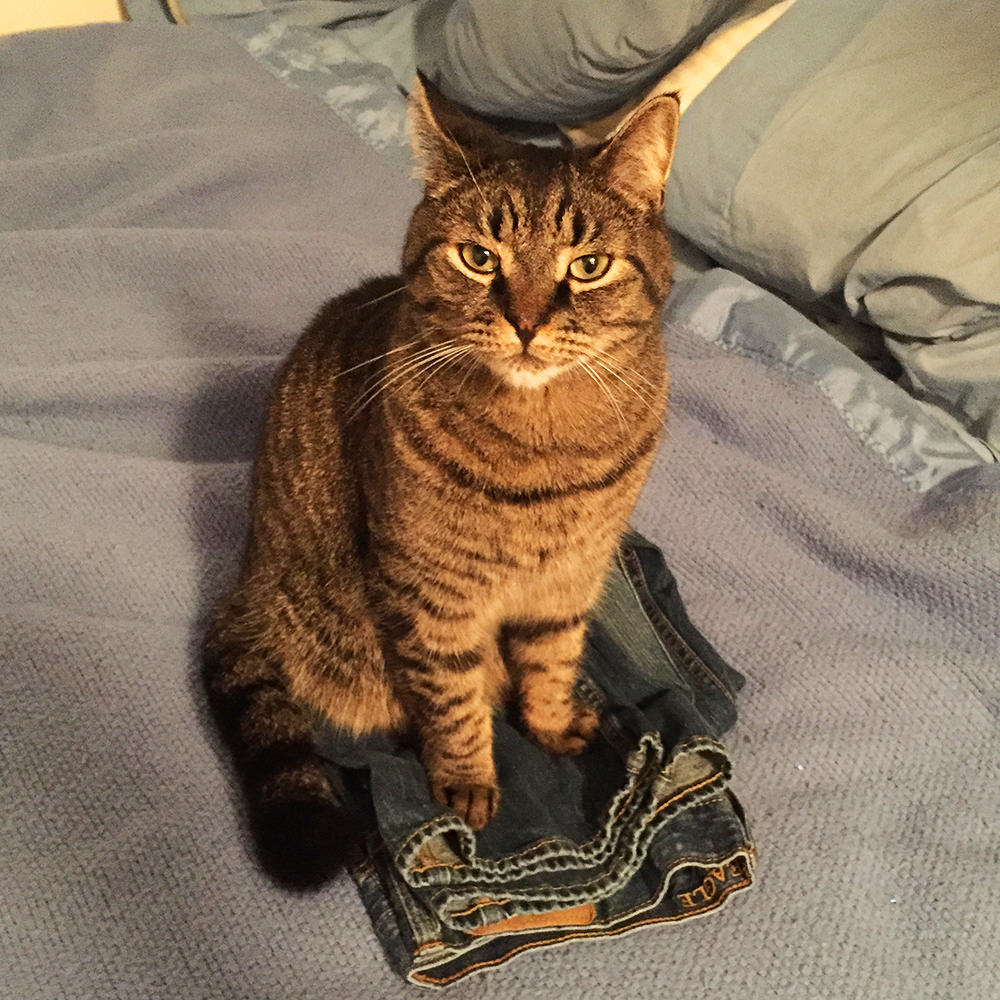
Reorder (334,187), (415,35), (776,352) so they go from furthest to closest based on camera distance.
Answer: (415,35)
(334,187)
(776,352)

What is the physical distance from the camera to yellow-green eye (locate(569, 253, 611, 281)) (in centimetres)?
78

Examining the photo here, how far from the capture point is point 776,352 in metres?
1.34

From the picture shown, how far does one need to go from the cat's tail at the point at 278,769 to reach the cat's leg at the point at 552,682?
26 centimetres

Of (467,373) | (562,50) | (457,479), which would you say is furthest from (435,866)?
(562,50)

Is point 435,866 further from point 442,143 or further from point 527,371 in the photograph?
point 442,143

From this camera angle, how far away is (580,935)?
82 centimetres

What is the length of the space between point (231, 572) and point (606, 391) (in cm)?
63

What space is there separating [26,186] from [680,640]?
4.70ft

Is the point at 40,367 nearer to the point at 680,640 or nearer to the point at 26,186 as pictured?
the point at 26,186

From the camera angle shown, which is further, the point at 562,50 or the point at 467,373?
the point at 562,50

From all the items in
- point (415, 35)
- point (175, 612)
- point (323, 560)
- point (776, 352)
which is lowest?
point (175, 612)

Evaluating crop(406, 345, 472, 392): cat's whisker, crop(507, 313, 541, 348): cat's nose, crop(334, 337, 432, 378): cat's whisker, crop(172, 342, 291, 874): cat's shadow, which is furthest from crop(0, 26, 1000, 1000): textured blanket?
crop(507, 313, 541, 348): cat's nose

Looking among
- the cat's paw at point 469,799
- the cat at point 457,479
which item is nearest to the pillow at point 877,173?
the cat at point 457,479

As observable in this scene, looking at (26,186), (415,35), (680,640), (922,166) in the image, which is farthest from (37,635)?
(415,35)
